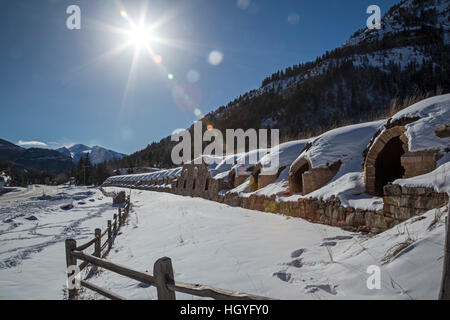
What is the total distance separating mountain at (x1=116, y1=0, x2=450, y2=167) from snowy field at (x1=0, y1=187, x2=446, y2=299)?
143 feet

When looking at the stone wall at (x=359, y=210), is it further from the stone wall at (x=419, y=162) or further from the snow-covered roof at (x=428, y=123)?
the snow-covered roof at (x=428, y=123)

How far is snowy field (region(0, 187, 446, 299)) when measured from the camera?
276 centimetres

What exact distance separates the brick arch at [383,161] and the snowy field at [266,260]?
2011 mm

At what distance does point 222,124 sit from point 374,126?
7059 centimetres

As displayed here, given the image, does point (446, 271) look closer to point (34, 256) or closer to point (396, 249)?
point (396, 249)

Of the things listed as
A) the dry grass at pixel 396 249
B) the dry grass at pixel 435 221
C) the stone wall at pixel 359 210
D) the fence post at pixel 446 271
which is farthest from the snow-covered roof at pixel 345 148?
the fence post at pixel 446 271

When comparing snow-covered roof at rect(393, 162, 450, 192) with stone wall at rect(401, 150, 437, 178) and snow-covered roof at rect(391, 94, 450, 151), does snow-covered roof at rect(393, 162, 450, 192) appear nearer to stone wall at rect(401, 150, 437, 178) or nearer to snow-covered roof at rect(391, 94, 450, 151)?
stone wall at rect(401, 150, 437, 178)

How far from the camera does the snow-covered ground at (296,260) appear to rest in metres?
2.67

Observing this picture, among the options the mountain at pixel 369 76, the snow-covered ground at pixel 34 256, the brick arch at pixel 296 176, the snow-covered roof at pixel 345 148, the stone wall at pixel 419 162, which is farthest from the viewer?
the mountain at pixel 369 76

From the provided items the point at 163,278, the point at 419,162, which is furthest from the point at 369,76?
the point at 163,278

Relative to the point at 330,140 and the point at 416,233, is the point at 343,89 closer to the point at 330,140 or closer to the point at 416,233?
the point at 330,140

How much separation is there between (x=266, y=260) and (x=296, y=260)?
23.6 inches
